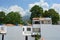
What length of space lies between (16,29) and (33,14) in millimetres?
17586

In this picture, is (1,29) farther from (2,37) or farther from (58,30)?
(58,30)

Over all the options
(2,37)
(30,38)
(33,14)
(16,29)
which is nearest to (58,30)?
(30,38)

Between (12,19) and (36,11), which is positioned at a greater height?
(36,11)

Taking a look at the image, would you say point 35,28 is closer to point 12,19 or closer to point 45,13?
point 45,13

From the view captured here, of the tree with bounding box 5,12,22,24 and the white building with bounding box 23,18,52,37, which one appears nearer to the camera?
the white building with bounding box 23,18,52,37

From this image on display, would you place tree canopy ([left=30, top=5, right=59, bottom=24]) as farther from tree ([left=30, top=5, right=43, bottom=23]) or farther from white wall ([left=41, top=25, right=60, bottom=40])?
white wall ([left=41, top=25, right=60, bottom=40])

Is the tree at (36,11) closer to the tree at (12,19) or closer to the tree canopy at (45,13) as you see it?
the tree canopy at (45,13)

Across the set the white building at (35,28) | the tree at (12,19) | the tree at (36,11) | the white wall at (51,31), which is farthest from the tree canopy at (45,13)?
the white wall at (51,31)

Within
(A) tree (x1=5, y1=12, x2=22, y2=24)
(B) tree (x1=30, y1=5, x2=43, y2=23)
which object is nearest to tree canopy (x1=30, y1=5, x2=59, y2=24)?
(B) tree (x1=30, y1=5, x2=43, y2=23)

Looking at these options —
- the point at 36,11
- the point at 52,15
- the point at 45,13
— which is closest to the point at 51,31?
the point at 52,15

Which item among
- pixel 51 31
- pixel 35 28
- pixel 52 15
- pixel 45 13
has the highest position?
pixel 45 13

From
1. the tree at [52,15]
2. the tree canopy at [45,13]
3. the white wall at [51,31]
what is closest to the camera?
the white wall at [51,31]

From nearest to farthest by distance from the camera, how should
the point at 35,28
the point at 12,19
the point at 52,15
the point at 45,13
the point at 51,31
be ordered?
the point at 51,31 < the point at 35,28 < the point at 52,15 < the point at 45,13 < the point at 12,19

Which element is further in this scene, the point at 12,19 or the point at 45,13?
the point at 12,19
